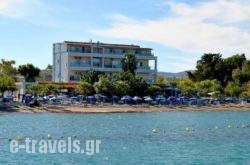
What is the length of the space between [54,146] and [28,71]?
85294mm

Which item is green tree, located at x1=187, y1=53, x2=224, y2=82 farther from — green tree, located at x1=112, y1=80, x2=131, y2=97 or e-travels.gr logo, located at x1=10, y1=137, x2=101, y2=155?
e-travels.gr logo, located at x1=10, y1=137, x2=101, y2=155

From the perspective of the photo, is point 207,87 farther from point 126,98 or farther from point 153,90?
point 126,98

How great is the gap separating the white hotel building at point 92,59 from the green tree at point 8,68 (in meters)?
11.8

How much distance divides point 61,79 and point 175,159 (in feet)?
272

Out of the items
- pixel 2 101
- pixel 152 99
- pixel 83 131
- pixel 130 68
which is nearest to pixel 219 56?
pixel 130 68

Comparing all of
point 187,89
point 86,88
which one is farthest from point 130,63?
point 86,88

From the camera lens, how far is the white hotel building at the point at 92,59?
353 feet

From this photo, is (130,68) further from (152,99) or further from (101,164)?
(101,164)

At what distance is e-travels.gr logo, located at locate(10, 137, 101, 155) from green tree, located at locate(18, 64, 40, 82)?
80.2m

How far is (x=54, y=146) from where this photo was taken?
34750 mm

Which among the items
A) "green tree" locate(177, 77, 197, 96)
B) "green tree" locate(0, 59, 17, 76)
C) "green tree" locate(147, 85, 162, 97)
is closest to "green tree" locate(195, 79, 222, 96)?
"green tree" locate(177, 77, 197, 96)

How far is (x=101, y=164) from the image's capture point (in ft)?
90.8

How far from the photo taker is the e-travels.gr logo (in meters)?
32.2

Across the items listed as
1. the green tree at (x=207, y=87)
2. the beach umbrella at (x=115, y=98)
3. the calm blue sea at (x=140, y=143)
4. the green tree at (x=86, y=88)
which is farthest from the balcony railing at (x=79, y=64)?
the calm blue sea at (x=140, y=143)
